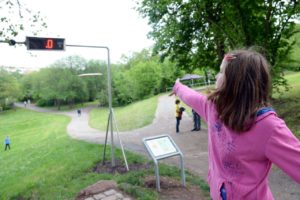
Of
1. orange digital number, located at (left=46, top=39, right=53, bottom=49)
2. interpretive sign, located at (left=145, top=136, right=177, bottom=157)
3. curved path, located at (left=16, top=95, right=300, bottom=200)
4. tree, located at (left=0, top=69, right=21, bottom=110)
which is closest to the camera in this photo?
curved path, located at (left=16, top=95, right=300, bottom=200)

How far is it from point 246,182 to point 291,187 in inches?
233

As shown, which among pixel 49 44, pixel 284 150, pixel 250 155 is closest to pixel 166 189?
pixel 49 44

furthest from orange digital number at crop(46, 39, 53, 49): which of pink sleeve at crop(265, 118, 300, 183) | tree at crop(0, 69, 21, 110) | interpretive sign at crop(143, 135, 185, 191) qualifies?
tree at crop(0, 69, 21, 110)

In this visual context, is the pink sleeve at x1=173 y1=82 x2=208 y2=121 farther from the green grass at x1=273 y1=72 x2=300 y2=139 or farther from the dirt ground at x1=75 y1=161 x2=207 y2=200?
the green grass at x1=273 y1=72 x2=300 y2=139

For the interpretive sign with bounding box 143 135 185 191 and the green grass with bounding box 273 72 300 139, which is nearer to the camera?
the interpretive sign with bounding box 143 135 185 191

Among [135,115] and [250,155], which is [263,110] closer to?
[250,155]

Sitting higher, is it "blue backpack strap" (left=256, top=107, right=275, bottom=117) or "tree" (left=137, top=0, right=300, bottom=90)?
"tree" (left=137, top=0, right=300, bottom=90)

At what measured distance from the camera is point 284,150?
51.9 inches

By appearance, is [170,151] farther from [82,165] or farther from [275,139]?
[275,139]

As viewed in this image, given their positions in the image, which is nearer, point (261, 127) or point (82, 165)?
point (261, 127)

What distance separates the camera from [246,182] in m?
1.58

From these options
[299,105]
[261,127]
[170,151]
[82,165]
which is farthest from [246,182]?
[299,105]

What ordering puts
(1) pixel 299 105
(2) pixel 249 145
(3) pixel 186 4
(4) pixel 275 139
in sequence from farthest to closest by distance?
(1) pixel 299 105, (3) pixel 186 4, (2) pixel 249 145, (4) pixel 275 139

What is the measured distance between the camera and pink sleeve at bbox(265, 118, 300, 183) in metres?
1.30
